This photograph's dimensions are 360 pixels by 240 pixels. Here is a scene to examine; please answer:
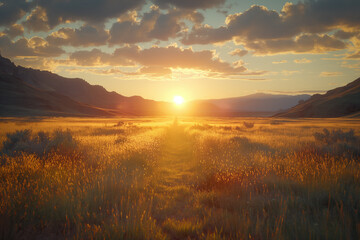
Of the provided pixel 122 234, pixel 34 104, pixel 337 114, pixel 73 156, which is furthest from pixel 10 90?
pixel 337 114

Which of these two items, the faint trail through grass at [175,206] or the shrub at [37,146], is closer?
the faint trail through grass at [175,206]

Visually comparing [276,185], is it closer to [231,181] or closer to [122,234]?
[231,181]

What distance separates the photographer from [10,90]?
97.3 meters

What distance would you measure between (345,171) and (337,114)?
10169 centimetres

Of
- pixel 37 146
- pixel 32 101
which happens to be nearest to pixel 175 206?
pixel 37 146

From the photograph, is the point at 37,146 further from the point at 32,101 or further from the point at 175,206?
the point at 32,101

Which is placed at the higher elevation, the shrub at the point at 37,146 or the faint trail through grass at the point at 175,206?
the shrub at the point at 37,146

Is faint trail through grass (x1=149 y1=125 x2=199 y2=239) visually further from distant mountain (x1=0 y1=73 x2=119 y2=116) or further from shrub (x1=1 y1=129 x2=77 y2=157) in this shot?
distant mountain (x1=0 y1=73 x2=119 y2=116)

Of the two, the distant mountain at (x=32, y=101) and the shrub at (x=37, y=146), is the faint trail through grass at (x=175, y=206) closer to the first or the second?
the shrub at (x=37, y=146)

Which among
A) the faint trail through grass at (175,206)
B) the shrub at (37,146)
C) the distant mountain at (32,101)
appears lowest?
the faint trail through grass at (175,206)

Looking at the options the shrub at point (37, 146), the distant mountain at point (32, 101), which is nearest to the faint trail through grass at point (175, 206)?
the shrub at point (37, 146)

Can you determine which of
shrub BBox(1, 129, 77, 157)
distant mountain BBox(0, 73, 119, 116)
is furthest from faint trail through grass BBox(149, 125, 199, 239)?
distant mountain BBox(0, 73, 119, 116)

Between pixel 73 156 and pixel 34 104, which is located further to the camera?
pixel 34 104

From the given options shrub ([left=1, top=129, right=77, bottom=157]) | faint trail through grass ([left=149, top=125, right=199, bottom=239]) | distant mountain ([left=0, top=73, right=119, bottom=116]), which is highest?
distant mountain ([left=0, top=73, right=119, bottom=116])
